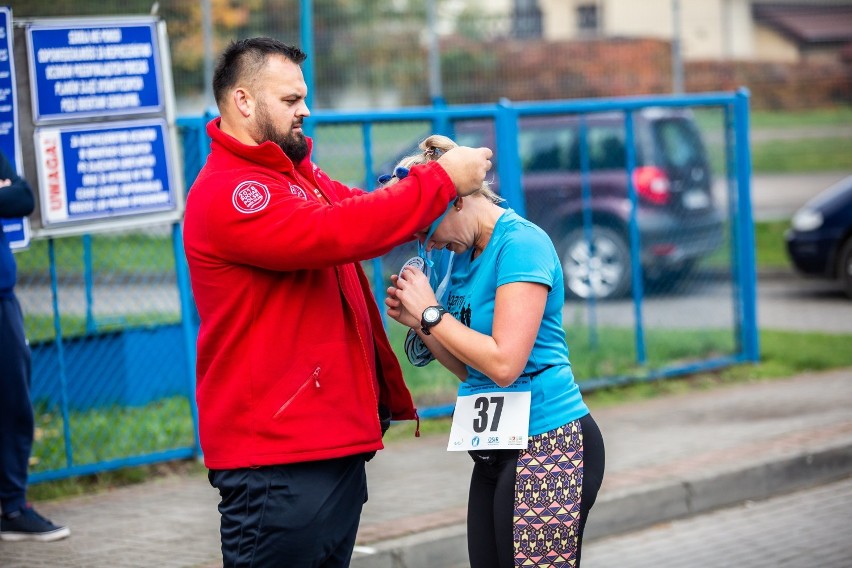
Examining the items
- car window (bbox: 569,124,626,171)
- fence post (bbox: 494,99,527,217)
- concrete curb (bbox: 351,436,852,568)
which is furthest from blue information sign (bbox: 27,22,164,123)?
car window (bbox: 569,124,626,171)

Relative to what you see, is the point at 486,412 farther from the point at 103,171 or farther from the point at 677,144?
the point at 677,144

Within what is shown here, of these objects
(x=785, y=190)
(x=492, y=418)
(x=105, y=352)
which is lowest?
(x=785, y=190)

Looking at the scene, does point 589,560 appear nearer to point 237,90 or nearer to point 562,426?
point 562,426

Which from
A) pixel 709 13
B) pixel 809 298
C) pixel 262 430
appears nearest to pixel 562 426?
pixel 262 430

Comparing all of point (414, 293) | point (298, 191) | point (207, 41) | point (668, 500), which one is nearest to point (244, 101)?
point (298, 191)

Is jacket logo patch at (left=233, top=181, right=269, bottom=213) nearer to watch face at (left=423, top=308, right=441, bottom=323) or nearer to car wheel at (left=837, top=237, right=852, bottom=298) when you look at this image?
watch face at (left=423, top=308, right=441, bottom=323)

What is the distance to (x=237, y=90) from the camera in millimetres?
3324

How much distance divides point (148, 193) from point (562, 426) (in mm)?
4227

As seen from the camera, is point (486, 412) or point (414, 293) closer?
point (414, 293)

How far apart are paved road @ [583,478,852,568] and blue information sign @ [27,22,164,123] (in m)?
3.55

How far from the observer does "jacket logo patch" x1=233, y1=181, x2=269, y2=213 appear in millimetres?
3123

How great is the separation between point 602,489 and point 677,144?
5.23 m

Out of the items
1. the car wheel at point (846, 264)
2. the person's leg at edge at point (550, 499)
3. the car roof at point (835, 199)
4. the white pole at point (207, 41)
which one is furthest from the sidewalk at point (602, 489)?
the white pole at point (207, 41)

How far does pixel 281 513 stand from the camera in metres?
3.24
